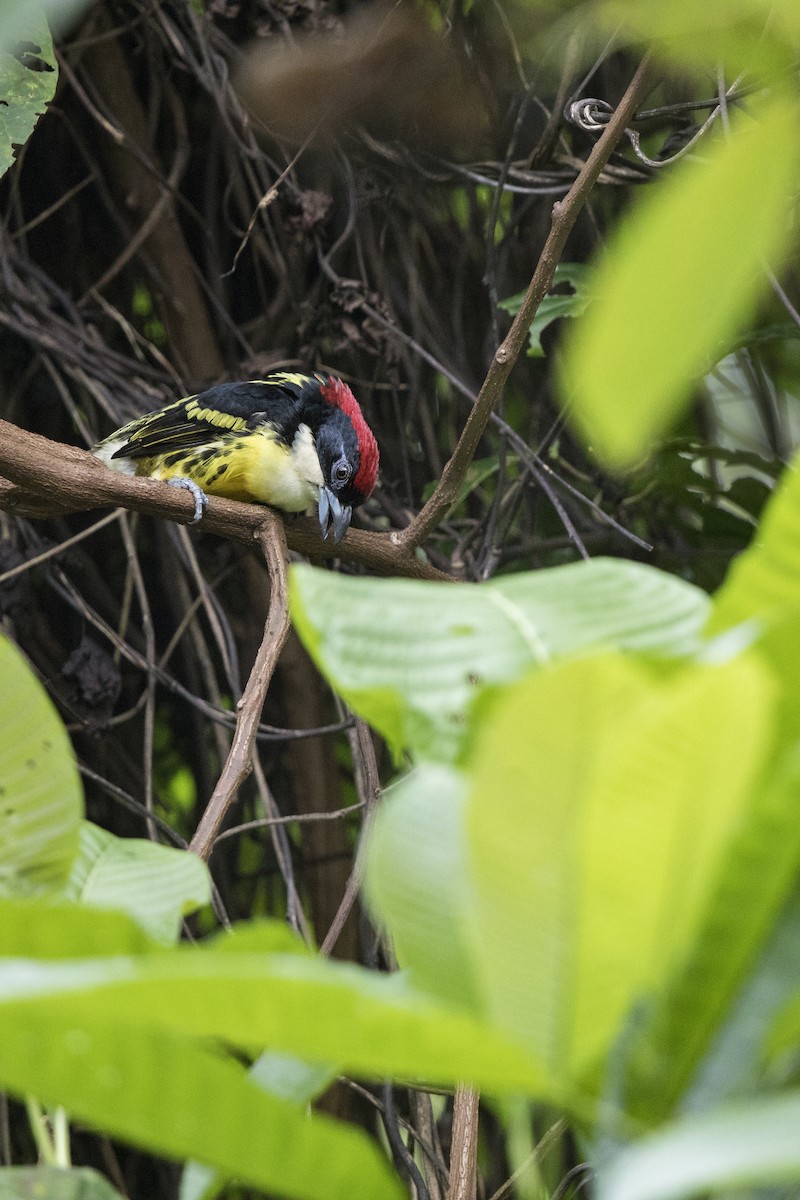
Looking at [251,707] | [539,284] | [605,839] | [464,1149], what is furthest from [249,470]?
[605,839]

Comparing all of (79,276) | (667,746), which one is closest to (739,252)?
(667,746)

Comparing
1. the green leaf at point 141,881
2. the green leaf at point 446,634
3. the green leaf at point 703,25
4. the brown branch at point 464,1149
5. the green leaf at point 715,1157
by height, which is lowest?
the brown branch at point 464,1149

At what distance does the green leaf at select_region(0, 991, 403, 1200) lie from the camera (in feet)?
1.33

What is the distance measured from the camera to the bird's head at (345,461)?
237cm

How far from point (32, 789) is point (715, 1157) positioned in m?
0.36

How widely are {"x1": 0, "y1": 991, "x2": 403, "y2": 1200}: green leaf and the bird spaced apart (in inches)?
72.9

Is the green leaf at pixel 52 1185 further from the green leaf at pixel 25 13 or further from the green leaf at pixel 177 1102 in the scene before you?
the green leaf at pixel 25 13

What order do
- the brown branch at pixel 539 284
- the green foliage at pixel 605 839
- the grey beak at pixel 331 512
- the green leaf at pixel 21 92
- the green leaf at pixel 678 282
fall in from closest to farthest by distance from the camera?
1. the green leaf at pixel 678 282
2. the green foliage at pixel 605 839
3. the brown branch at pixel 539 284
4. the green leaf at pixel 21 92
5. the grey beak at pixel 331 512

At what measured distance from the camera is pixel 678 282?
0.90 ft

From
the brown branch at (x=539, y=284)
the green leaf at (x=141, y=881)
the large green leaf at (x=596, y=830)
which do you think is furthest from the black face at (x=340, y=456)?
the large green leaf at (x=596, y=830)

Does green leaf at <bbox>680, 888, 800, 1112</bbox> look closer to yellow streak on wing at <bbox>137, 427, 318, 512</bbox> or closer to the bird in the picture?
the bird

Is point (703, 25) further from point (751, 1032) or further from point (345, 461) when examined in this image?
point (345, 461)

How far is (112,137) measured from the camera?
96.4 inches

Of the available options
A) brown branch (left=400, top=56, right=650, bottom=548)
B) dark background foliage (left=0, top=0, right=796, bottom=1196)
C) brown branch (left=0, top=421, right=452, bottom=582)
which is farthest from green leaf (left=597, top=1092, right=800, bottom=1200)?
dark background foliage (left=0, top=0, right=796, bottom=1196)
